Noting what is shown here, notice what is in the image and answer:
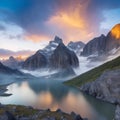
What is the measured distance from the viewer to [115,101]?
14775 centimetres

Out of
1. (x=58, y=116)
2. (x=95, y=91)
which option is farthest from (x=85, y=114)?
(x=95, y=91)

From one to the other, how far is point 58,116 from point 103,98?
9091 centimetres

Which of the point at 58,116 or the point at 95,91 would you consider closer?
the point at 58,116

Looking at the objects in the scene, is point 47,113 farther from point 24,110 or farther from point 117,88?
point 117,88

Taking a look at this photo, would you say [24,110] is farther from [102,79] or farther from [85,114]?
[102,79]

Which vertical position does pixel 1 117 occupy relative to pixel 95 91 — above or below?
below

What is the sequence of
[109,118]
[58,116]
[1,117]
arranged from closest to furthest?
[1,117] → [58,116] → [109,118]

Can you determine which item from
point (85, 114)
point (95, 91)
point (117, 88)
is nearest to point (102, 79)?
point (95, 91)

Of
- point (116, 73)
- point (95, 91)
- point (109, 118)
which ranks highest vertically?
point (116, 73)

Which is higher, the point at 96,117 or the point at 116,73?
the point at 116,73

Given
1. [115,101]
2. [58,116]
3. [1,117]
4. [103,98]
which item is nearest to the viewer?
[1,117]

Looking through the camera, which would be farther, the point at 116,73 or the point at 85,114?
the point at 116,73

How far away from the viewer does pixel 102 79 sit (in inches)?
7160

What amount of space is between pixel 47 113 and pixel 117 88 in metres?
84.9
